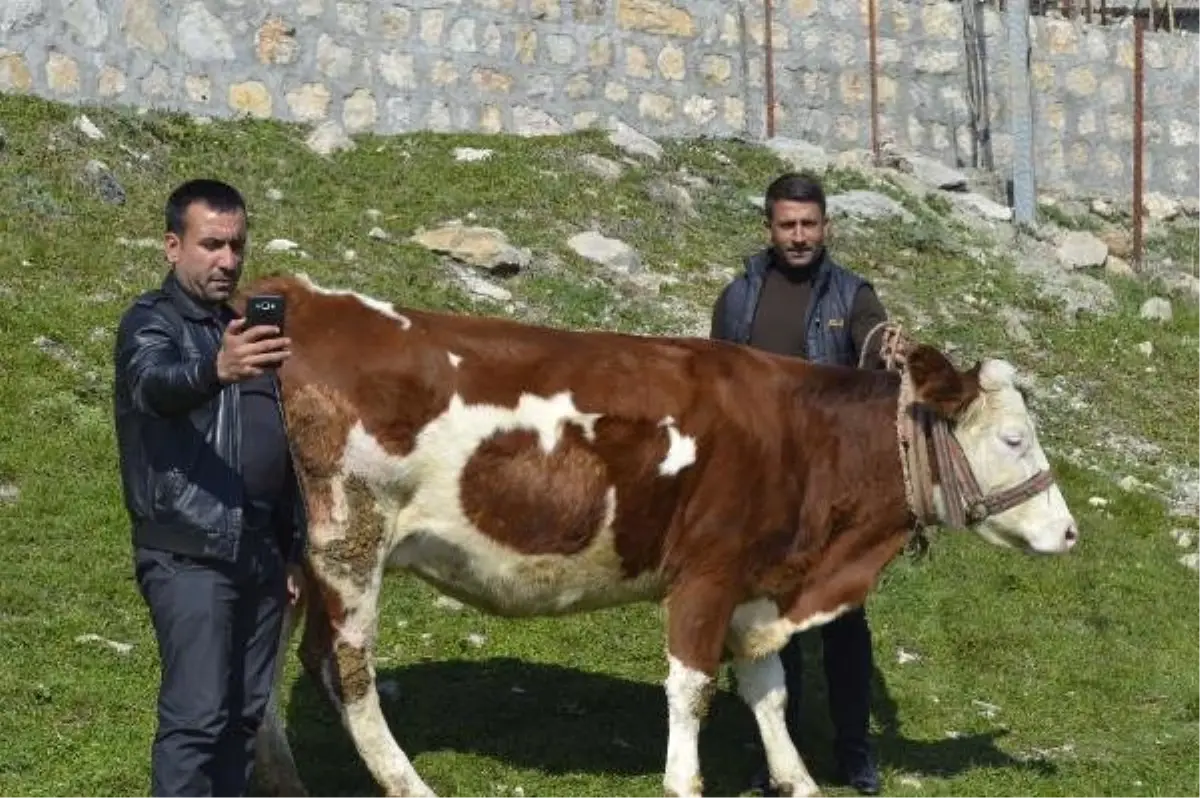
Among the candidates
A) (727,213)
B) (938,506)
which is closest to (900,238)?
(727,213)

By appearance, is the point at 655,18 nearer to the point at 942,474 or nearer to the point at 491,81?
the point at 491,81

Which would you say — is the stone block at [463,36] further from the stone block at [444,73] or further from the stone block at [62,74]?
the stone block at [62,74]

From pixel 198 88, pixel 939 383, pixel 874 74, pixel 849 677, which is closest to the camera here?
pixel 939 383

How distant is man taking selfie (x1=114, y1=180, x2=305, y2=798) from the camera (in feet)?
16.5

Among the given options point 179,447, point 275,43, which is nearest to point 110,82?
point 275,43

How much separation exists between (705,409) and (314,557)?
1.58m

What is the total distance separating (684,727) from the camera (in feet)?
22.8

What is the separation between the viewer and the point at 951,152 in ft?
67.3

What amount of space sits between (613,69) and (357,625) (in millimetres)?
12292

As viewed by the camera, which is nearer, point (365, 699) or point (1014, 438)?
Result: point (365, 699)

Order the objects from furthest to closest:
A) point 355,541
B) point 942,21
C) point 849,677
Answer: point 942,21 < point 849,677 < point 355,541

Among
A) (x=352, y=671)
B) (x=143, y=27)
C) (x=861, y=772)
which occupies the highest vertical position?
(x=143, y=27)

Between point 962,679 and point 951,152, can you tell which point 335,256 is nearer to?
point 962,679

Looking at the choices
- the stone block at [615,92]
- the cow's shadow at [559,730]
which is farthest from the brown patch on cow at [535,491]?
the stone block at [615,92]
